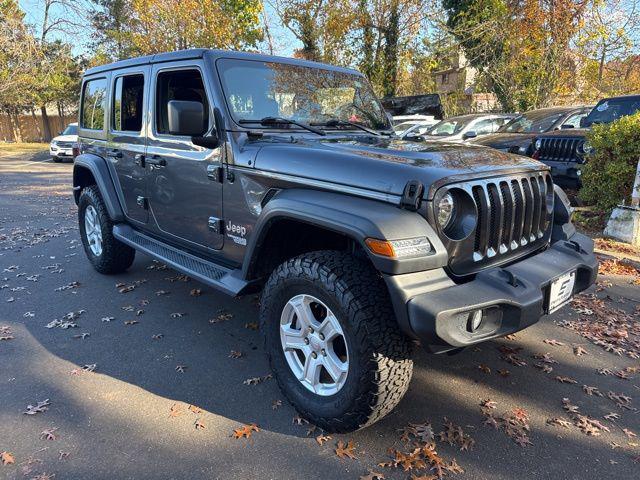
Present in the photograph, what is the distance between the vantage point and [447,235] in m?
2.43

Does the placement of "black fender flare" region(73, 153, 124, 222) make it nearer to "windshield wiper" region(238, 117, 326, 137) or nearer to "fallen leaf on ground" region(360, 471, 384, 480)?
"windshield wiper" region(238, 117, 326, 137)

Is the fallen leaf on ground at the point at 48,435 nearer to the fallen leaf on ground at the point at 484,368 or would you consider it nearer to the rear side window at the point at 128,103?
the rear side window at the point at 128,103

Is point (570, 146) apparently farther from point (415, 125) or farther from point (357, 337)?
point (415, 125)

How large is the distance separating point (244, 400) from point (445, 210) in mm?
1646

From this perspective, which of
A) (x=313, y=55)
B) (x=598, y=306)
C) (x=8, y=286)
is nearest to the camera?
(x=598, y=306)

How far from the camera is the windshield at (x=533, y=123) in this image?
955cm

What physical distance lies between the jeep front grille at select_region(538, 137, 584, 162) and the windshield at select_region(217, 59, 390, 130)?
486 centimetres

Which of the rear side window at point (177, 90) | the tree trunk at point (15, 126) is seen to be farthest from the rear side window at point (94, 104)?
the tree trunk at point (15, 126)

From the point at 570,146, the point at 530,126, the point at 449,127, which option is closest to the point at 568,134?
the point at 570,146

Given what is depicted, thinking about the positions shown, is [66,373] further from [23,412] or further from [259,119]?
[259,119]

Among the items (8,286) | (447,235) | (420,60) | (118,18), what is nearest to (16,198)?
(8,286)

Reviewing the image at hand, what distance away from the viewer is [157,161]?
3900mm

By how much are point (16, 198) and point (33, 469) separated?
1011 centimetres

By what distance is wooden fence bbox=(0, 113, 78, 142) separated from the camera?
127 ft
